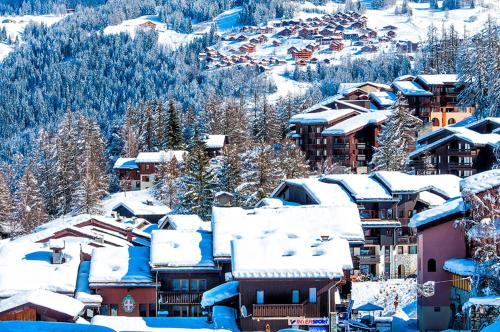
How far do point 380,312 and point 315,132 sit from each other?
5281 centimetres

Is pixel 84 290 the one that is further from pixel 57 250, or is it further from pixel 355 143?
pixel 355 143

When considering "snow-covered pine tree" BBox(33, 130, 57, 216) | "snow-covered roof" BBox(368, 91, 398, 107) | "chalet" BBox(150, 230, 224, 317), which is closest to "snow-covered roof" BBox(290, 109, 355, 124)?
"snow-covered roof" BBox(368, 91, 398, 107)

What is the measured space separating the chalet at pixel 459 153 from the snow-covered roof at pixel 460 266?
3729 cm

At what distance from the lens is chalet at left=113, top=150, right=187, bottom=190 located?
314 feet

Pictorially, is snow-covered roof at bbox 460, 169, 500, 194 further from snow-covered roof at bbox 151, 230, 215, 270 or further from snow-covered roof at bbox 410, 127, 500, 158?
snow-covered roof at bbox 410, 127, 500, 158

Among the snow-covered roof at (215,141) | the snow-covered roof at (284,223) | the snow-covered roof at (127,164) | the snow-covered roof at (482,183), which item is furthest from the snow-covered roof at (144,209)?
the snow-covered roof at (482,183)

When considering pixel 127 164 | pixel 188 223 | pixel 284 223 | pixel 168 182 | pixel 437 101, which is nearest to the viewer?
pixel 284 223

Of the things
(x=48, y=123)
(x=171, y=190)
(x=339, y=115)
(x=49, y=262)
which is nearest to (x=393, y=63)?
(x=48, y=123)

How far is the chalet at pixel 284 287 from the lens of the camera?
3634 cm

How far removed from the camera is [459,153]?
75.0 metres

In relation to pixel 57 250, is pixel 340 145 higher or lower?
lower

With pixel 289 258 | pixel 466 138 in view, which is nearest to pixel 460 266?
pixel 289 258

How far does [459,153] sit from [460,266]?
129ft

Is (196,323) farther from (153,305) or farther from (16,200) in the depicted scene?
(16,200)
